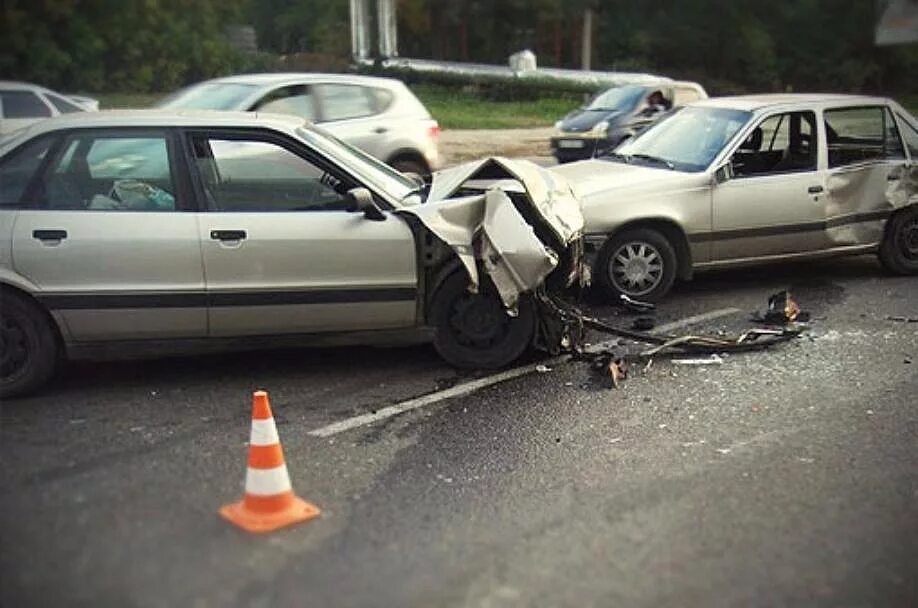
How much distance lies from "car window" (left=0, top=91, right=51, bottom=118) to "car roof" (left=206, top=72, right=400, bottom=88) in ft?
6.51

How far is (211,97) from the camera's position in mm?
6672

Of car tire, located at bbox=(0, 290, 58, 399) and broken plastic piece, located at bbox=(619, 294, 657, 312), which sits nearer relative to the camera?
car tire, located at bbox=(0, 290, 58, 399)

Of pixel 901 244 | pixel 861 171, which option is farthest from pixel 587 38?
pixel 901 244

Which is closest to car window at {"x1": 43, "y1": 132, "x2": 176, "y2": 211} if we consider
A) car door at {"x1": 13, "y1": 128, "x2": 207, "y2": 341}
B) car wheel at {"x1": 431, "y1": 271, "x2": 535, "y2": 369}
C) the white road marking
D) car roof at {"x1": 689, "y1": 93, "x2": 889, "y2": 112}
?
car door at {"x1": 13, "y1": 128, "x2": 207, "y2": 341}

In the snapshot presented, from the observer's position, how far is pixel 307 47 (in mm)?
6902

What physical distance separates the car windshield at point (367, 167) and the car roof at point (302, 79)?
1.44 meters

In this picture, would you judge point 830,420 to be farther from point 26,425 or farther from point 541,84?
point 541,84

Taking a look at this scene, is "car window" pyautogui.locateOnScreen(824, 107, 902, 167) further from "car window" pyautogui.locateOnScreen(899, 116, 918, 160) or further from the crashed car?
the crashed car

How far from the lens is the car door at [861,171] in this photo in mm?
7297

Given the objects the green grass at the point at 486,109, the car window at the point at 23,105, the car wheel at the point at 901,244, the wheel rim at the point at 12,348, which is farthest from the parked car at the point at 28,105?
the green grass at the point at 486,109

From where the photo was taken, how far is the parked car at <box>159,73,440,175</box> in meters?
8.78

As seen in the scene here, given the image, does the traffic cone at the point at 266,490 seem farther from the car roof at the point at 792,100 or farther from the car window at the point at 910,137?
the car window at the point at 910,137

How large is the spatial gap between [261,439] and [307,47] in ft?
13.8

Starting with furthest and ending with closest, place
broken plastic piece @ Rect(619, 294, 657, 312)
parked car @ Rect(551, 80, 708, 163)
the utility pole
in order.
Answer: parked car @ Rect(551, 80, 708, 163), broken plastic piece @ Rect(619, 294, 657, 312), the utility pole
